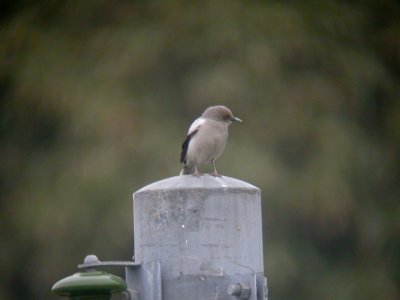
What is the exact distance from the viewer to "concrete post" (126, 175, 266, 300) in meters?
4.16

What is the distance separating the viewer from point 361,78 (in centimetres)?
1481

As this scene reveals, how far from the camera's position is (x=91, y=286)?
4.03m

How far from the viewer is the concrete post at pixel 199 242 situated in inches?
164

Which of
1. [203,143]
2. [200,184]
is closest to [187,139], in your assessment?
[203,143]

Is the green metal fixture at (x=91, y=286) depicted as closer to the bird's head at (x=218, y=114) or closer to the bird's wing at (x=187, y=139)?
the bird's wing at (x=187, y=139)

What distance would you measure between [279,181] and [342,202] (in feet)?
3.04

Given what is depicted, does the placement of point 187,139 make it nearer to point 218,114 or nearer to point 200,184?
point 218,114

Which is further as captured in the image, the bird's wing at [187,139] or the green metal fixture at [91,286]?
the bird's wing at [187,139]

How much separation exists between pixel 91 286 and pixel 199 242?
0.44 metres

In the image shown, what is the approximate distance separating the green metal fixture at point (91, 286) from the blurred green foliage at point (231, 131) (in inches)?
334

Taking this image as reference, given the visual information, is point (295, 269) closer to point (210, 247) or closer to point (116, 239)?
point (116, 239)

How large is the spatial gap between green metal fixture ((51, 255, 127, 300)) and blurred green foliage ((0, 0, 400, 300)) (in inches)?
334

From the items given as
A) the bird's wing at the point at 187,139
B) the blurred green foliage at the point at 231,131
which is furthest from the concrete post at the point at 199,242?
the blurred green foliage at the point at 231,131

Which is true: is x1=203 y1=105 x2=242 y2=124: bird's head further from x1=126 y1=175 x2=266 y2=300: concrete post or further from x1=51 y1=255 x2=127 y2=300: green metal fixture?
x1=51 y1=255 x2=127 y2=300: green metal fixture
